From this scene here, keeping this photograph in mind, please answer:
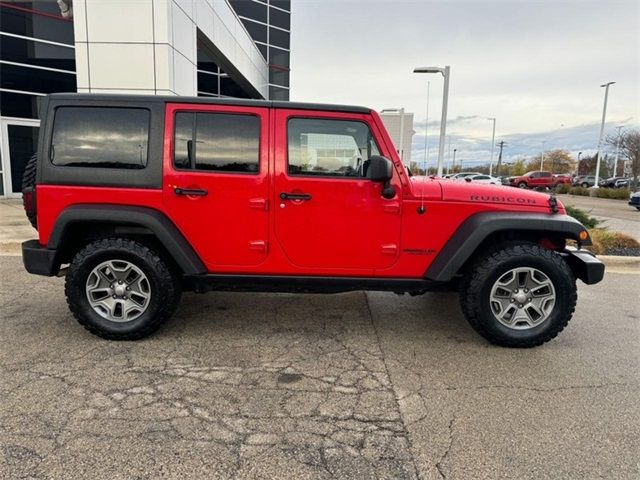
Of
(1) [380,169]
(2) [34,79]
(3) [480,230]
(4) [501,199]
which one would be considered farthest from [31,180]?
(2) [34,79]

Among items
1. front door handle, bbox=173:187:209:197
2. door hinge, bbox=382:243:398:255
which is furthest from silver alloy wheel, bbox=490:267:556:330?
front door handle, bbox=173:187:209:197

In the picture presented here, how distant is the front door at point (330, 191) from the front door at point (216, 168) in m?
0.16

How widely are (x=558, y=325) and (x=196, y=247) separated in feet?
10.0

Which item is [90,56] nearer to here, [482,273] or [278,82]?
[482,273]

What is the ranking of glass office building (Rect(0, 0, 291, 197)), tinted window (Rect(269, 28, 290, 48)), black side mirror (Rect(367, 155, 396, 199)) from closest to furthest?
1. black side mirror (Rect(367, 155, 396, 199))
2. glass office building (Rect(0, 0, 291, 197))
3. tinted window (Rect(269, 28, 290, 48))

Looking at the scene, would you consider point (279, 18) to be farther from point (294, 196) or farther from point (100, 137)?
point (294, 196)

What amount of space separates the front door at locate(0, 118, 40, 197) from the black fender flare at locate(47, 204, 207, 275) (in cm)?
1185

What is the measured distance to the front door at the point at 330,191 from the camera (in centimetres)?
356

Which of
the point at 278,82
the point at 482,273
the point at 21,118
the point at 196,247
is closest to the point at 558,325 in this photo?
the point at 482,273

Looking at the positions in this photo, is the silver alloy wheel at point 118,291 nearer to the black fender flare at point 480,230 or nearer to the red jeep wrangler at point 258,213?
the red jeep wrangler at point 258,213

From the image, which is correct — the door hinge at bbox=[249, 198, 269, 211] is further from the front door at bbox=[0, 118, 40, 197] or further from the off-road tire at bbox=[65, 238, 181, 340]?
the front door at bbox=[0, 118, 40, 197]

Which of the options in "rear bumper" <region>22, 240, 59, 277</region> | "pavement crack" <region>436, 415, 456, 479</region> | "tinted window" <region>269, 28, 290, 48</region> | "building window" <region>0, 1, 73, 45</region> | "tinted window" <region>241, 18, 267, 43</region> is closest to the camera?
"pavement crack" <region>436, 415, 456, 479</region>

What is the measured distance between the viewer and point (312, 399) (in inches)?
Result: 111

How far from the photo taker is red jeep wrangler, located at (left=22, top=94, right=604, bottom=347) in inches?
140
